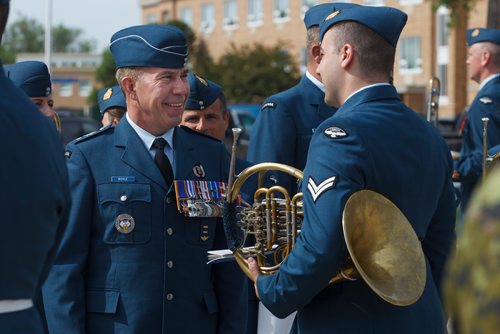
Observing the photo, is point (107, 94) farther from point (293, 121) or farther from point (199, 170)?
point (199, 170)

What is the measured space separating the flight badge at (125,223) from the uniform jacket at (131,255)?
15 mm

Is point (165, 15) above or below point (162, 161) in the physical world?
above

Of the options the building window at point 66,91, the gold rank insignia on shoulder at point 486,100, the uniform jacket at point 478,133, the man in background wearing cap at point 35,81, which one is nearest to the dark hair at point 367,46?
the man in background wearing cap at point 35,81

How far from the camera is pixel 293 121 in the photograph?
5410 millimetres

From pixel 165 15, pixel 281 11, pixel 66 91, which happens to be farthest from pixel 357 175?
pixel 66 91

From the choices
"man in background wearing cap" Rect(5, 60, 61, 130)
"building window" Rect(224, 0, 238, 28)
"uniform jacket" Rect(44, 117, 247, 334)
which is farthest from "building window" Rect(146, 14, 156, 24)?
"uniform jacket" Rect(44, 117, 247, 334)

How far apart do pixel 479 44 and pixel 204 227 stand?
477cm

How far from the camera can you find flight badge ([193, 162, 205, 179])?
4398mm

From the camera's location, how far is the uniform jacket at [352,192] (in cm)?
347

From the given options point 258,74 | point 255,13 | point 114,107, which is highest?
point 255,13

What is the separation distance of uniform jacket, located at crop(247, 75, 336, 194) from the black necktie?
1062mm

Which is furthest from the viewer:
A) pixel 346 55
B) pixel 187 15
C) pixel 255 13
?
pixel 187 15

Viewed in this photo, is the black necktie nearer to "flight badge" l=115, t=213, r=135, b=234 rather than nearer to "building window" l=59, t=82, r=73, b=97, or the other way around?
"flight badge" l=115, t=213, r=135, b=234

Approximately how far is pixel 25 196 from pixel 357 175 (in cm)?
124
